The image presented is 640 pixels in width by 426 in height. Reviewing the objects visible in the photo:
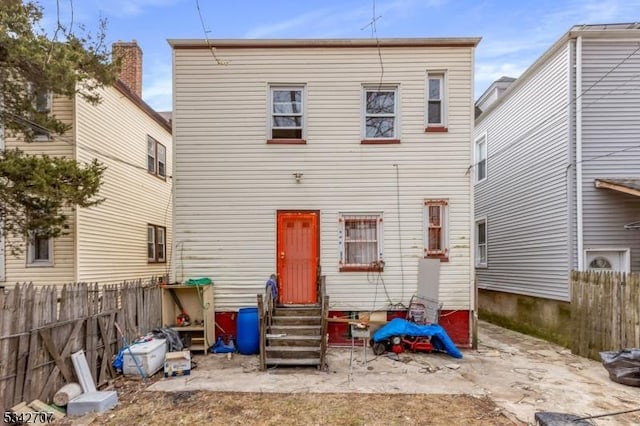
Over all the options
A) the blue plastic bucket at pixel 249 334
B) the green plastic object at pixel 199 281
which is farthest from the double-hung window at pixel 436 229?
the green plastic object at pixel 199 281

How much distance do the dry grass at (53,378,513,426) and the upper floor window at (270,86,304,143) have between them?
18.5 feet

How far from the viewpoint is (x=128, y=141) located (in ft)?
38.7

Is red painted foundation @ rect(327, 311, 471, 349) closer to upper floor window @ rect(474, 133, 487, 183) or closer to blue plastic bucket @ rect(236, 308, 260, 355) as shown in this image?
blue plastic bucket @ rect(236, 308, 260, 355)

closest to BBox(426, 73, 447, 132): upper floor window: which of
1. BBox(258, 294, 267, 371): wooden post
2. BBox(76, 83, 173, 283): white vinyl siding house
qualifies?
BBox(258, 294, 267, 371): wooden post

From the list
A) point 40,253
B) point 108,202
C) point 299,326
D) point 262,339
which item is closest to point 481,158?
point 299,326

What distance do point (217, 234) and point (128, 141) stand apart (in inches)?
217

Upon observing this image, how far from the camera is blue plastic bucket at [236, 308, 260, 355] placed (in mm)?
7969

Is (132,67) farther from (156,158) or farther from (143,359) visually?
(143,359)

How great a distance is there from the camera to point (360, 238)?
345 inches

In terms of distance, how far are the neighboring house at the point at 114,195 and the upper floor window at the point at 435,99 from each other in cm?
754

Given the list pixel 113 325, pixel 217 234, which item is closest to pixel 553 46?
pixel 217 234

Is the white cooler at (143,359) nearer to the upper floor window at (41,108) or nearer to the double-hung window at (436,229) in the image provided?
the upper floor window at (41,108)

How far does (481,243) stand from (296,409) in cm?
1064

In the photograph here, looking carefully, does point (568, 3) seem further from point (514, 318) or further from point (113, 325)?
point (113, 325)
